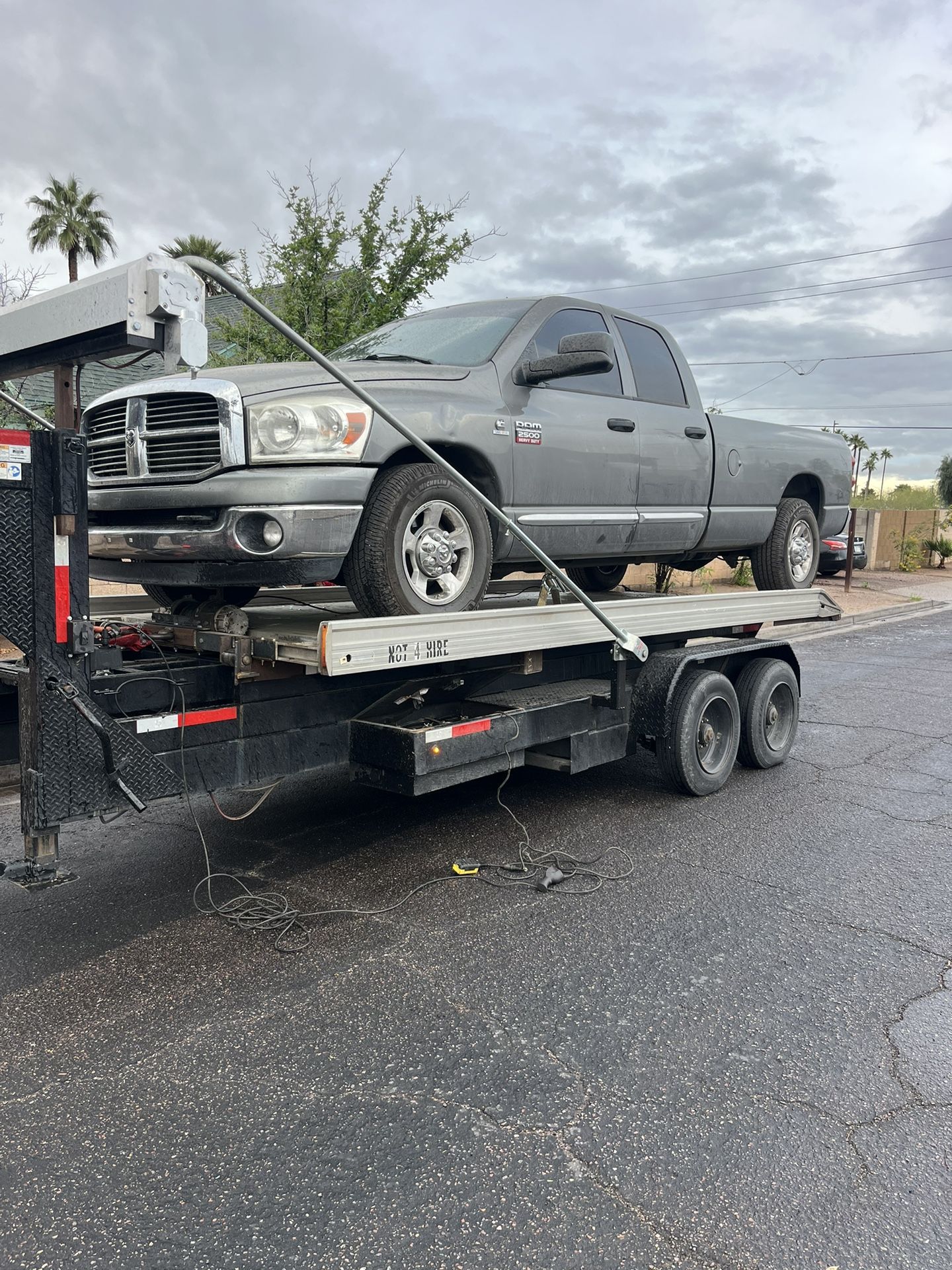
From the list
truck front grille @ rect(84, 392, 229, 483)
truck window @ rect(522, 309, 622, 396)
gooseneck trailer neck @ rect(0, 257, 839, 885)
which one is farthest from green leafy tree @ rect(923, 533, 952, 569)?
truck front grille @ rect(84, 392, 229, 483)

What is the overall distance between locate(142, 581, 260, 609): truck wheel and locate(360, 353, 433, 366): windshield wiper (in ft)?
4.86

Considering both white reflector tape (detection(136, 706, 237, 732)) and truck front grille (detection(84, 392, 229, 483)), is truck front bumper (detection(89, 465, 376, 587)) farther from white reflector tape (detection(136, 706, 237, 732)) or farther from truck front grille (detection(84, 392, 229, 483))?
white reflector tape (detection(136, 706, 237, 732))

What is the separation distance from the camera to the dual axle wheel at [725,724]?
6168mm

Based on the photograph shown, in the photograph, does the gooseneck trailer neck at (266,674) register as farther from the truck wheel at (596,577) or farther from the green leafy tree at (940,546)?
the green leafy tree at (940,546)

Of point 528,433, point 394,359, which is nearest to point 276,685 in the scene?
point 528,433

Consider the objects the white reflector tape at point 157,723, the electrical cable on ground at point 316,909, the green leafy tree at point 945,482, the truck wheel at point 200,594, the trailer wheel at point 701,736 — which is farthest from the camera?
the green leafy tree at point 945,482

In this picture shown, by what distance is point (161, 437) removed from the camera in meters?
4.39

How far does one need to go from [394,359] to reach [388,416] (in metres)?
1.97

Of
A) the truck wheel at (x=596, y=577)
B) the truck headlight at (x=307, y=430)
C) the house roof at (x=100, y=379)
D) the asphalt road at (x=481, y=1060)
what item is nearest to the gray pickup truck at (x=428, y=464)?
the truck headlight at (x=307, y=430)

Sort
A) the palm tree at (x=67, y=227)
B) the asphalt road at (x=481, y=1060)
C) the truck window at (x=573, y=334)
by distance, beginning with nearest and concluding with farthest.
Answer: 1. the asphalt road at (x=481, y=1060)
2. the truck window at (x=573, y=334)
3. the palm tree at (x=67, y=227)

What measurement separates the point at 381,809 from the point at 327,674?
7.43ft

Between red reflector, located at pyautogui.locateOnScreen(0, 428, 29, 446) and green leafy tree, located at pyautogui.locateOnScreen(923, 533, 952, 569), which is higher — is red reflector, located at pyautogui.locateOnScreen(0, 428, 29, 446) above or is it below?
above

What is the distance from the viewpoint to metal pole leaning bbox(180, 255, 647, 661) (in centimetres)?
321

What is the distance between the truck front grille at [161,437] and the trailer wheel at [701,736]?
3.29m
